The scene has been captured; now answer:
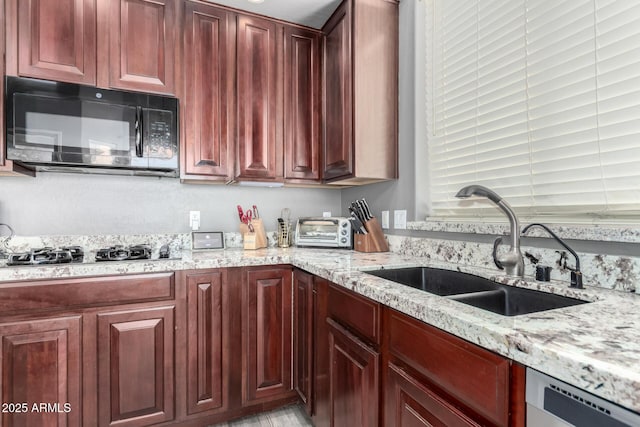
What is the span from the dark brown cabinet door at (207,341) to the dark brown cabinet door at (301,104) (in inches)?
35.3

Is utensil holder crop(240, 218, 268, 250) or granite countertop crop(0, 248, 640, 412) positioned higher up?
utensil holder crop(240, 218, 268, 250)

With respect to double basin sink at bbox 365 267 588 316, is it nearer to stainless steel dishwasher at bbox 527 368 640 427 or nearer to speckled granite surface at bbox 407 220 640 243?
speckled granite surface at bbox 407 220 640 243

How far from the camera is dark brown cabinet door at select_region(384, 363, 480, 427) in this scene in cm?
80

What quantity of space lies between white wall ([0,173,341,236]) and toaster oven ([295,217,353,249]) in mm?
294

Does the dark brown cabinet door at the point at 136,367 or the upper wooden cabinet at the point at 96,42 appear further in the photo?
the upper wooden cabinet at the point at 96,42

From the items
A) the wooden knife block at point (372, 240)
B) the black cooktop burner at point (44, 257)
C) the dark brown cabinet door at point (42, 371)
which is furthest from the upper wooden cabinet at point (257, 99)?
the dark brown cabinet door at point (42, 371)

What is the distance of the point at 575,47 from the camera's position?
116 centimetres

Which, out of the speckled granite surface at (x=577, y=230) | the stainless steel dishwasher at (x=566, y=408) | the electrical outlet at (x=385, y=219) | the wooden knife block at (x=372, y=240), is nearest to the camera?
the stainless steel dishwasher at (x=566, y=408)

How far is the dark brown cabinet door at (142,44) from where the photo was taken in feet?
5.89

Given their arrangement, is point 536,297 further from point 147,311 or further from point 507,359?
point 147,311

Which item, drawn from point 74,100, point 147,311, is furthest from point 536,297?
point 74,100

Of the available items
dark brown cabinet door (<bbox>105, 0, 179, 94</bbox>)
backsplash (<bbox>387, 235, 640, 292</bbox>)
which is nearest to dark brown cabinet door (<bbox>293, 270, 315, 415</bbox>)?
backsplash (<bbox>387, 235, 640, 292</bbox>)

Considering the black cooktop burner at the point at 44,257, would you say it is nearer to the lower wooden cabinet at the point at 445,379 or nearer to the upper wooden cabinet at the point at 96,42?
the upper wooden cabinet at the point at 96,42

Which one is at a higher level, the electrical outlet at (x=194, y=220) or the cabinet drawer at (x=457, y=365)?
the electrical outlet at (x=194, y=220)
